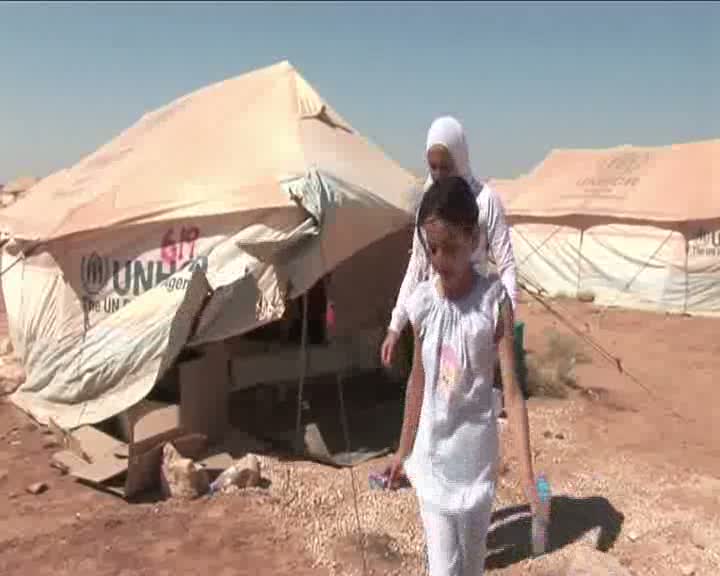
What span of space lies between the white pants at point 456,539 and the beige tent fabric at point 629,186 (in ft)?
40.9

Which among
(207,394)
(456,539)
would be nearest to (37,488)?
(207,394)

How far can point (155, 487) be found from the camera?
509 centimetres

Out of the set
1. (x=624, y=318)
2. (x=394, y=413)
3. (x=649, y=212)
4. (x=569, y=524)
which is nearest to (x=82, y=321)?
(x=394, y=413)

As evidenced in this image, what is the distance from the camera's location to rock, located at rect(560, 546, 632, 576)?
3.75 meters

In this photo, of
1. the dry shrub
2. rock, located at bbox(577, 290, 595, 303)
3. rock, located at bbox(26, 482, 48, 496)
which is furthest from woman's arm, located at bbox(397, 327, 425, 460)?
rock, located at bbox(577, 290, 595, 303)

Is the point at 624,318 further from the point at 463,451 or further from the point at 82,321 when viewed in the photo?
the point at 463,451

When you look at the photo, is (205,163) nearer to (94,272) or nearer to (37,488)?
(94,272)

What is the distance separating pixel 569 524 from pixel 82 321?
4.69 metres

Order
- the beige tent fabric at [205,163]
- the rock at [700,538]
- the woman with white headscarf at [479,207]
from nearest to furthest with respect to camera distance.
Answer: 1. the woman with white headscarf at [479,207]
2. the rock at [700,538]
3. the beige tent fabric at [205,163]

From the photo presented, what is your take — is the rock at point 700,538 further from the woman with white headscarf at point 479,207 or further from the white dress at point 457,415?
the white dress at point 457,415

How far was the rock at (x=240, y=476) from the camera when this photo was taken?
4.91 m

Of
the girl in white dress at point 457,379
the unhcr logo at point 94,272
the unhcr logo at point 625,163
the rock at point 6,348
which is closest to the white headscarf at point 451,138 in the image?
the girl in white dress at point 457,379

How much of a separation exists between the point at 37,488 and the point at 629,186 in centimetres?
1315

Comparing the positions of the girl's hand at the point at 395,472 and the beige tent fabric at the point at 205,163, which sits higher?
the beige tent fabric at the point at 205,163
